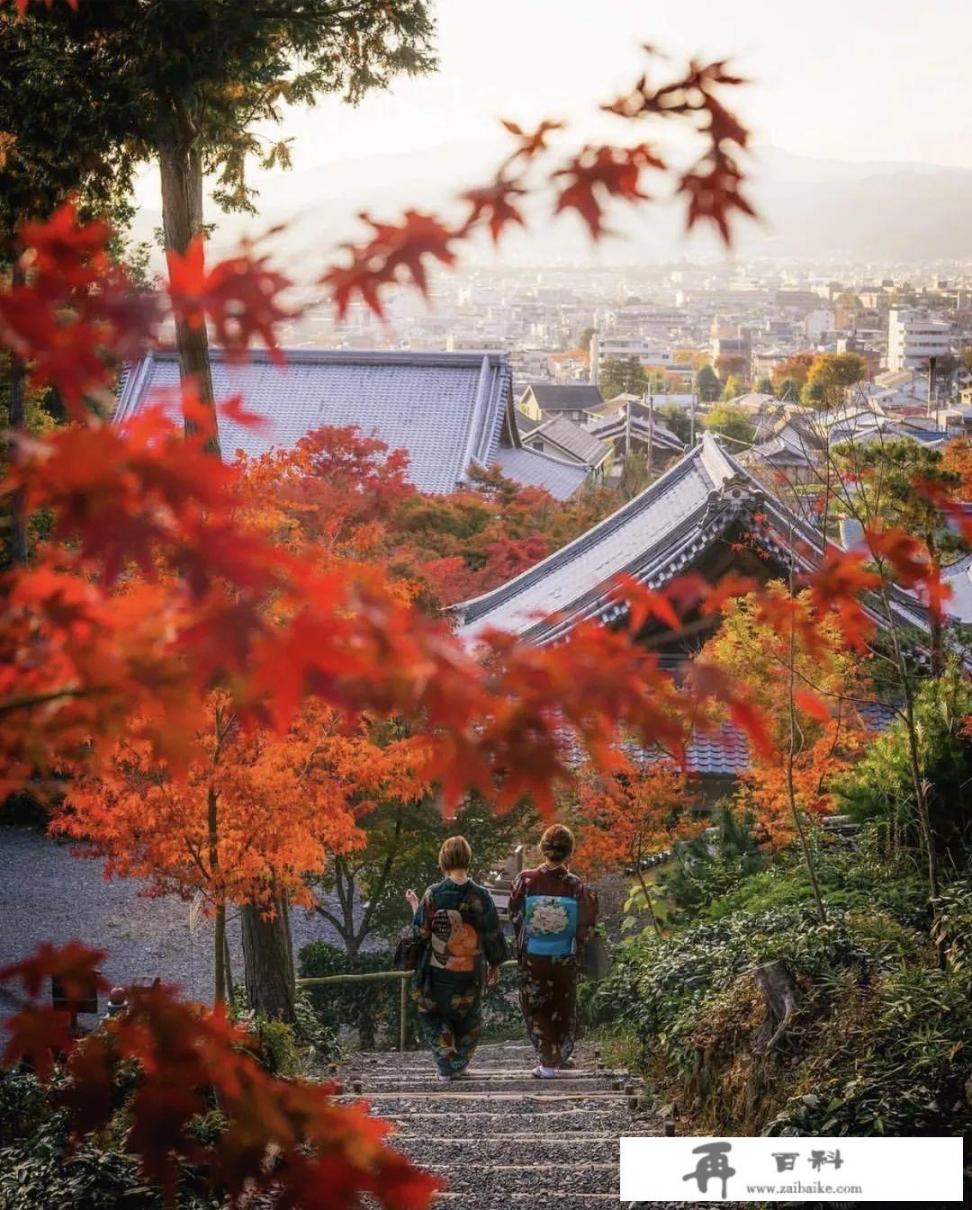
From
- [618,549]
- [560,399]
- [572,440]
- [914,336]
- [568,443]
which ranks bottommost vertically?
[618,549]

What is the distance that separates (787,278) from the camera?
195m

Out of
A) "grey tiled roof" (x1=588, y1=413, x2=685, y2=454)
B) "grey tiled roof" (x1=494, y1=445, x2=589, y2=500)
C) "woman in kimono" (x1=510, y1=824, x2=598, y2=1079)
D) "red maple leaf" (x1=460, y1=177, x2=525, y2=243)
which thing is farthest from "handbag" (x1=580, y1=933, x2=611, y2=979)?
"grey tiled roof" (x1=588, y1=413, x2=685, y2=454)

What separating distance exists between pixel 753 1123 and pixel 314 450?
11.5 meters

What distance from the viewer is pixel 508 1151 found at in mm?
5023

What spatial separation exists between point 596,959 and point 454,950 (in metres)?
5.55

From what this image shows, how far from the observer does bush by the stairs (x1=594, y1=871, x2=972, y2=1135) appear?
13.7 ft

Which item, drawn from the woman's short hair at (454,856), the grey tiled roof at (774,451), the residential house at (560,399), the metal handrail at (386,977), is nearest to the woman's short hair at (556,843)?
the woman's short hair at (454,856)

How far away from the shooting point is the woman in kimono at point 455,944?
577 centimetres

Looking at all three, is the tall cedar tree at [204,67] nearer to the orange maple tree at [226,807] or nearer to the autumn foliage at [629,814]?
the orange maple tree at [226,807]

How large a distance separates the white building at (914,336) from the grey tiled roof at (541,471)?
57.7 m

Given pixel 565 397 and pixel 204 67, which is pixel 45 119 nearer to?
pixel 204 67

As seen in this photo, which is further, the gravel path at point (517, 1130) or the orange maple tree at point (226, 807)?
the orange maple tree at point (226, 807)

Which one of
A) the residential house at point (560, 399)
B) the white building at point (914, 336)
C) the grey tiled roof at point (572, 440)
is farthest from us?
the white building at point (914, 336)

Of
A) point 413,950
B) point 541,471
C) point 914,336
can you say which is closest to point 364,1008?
point 413,950
